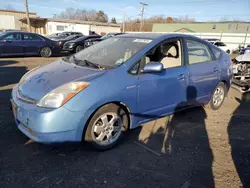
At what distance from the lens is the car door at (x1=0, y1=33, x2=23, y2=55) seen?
10.6 metres

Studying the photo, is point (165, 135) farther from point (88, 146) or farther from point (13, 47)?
point (13, 47)

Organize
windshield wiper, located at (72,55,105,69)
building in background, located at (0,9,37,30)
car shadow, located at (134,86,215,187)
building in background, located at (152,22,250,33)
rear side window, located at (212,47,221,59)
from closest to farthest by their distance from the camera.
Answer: car shadow, located at (134,86,215,187) < windshield wiper, located at (72,55,105,69) < rear side window, located at (212,47,221,59) < building in background, located at (0,9,37,30) < building in background, located at (152,22,250,33)

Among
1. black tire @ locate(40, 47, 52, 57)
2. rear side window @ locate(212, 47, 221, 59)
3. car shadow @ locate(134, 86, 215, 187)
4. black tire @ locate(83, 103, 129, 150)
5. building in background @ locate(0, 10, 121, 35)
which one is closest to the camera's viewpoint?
car shadow @ locate(134, 86, 215, 187)

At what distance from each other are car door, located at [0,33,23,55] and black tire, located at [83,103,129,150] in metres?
10.0

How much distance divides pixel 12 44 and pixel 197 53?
1003 centimetres

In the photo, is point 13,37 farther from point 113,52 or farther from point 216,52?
point 216,52

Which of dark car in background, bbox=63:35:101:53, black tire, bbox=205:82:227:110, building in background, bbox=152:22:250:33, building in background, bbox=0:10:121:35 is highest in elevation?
building in background, bbox=152:22:250:33

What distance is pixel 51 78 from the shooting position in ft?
9.41

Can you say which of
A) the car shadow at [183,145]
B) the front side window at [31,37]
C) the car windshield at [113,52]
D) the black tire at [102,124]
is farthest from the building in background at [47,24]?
the black tire at [102,124]

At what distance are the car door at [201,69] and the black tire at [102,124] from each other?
1.49 meters

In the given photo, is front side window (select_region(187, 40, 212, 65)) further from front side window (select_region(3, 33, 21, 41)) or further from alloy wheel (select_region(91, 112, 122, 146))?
front side window (select_region(3, 33, 21, 41))

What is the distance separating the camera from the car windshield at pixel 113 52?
323 centimetres

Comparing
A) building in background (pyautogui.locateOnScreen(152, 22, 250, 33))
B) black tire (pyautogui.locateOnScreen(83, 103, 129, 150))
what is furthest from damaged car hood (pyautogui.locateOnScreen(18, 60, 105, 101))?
building in background (pyautogui.locateOnScreen(152, 22, 250, 33))

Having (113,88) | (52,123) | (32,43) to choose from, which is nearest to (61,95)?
(52,123)
